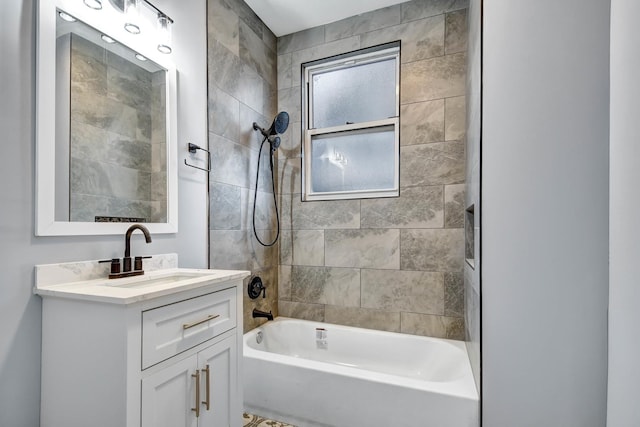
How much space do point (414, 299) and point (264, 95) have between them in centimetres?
205

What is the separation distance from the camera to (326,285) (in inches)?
→ 102

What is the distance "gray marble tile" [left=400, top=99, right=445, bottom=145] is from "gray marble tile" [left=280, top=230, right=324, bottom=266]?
104 centimetres

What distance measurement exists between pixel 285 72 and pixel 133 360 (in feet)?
8.25

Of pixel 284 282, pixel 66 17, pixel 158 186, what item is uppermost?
pixel 66 17

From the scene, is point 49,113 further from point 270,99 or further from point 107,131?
point 270,99

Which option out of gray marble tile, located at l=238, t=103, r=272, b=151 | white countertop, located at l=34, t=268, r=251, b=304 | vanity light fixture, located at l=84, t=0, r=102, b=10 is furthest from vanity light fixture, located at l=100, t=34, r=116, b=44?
white countertop, located at l=34, t=268, r=251, b=304

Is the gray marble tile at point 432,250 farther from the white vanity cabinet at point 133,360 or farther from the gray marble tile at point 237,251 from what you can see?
the white vanity cabinet at point 133,360

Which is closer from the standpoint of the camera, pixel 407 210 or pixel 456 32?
pixel 456 32

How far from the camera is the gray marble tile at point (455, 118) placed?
218 centimetres

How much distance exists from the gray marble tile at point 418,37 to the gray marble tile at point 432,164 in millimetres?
684

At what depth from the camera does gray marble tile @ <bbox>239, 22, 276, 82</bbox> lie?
234cm

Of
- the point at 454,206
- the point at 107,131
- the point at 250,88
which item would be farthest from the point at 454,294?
the point at 107,131

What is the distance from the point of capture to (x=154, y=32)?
1613mm
